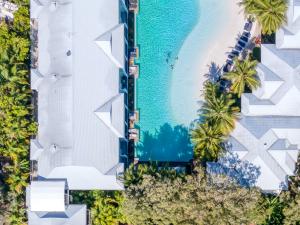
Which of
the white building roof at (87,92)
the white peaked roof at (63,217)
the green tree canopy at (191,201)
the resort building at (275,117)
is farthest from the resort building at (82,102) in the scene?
the resort building at (275,117)

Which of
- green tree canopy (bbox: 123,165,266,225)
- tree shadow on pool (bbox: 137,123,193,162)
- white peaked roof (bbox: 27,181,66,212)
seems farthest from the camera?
tree shadow on pool (bbox: 137,123,193,162)

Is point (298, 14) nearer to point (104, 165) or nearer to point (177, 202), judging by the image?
point (177, 202)

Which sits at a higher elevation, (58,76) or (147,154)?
(58,76)

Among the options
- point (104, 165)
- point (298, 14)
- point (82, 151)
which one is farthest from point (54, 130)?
point (298, 14)

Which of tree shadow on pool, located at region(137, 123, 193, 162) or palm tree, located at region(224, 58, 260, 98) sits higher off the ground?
palm tree, located at region(224, 58, 260, 98)

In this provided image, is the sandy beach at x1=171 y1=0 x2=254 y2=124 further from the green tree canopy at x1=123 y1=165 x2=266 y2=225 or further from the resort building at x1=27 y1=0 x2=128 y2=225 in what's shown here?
the green tree canopy at x1=123 y1=165 x2=266 y2=225

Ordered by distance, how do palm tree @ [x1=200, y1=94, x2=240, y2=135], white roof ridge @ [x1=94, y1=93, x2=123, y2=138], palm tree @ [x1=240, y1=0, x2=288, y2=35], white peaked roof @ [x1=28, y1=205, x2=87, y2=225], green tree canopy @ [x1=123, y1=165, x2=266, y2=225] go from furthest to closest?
1. white peaked roof @ [x1=28, y1=205, x2=87, y2=225]
2. white roof ridge @ [x1=94, y1=93, x2=123, y2=138]
3. palm tree @ [x1=200, y1=94, x2=240, y2=135]
4. palm tree @ [x1=240, y1=0, x2=288, y2=35]
5. green tree canopy @ [x1=123, y1=165, x2=266, y2=225]

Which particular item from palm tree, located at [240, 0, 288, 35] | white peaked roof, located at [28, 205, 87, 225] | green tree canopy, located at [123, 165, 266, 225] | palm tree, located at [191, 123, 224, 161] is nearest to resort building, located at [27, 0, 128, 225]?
white peaked roof, located at [28, 205, 87, 225]

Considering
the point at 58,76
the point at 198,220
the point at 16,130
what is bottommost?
the point at 198,220
